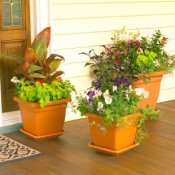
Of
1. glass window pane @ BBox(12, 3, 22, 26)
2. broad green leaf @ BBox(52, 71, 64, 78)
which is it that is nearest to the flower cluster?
broad green leaf @ BBox(52, 71, 64, 78)

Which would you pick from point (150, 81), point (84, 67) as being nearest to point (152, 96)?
point (150, 81)

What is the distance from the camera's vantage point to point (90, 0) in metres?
4.67

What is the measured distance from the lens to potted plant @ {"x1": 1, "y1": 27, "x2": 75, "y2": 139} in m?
3.96

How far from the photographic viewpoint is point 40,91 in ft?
12.8

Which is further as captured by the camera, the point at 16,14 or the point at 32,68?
the point at 16,14

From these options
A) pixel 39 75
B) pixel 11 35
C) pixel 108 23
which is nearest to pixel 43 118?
pixel 39 75

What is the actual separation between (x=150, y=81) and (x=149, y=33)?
0.84 metres

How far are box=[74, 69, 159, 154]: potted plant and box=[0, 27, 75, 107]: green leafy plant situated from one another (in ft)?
1.30

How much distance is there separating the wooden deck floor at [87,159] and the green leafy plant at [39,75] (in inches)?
15.9

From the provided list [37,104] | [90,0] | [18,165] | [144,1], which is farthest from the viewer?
[144,1]

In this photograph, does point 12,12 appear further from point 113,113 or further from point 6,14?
point 113,113

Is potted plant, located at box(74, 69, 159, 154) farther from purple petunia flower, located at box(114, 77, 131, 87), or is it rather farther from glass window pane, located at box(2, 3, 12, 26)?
glass window pane, located at box(2, 3, 12, 26)

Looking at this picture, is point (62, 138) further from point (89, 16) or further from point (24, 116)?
point (89, 16)

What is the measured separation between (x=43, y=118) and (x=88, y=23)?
49.9 inches
